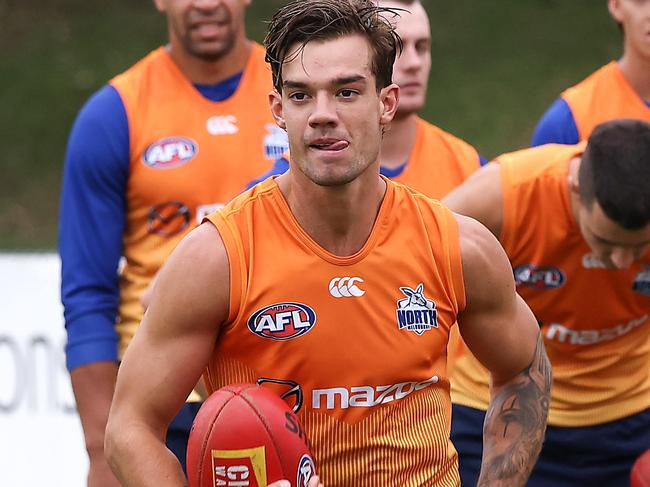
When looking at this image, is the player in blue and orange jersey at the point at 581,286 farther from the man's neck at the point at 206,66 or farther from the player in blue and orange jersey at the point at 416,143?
the man's neck at the point at 206,66

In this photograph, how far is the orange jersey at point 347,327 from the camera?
12.1 feet

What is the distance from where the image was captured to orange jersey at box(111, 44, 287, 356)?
542cm

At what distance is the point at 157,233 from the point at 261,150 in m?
0.53

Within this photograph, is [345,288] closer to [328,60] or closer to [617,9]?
[328,60]

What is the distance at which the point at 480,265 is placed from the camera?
151 inches

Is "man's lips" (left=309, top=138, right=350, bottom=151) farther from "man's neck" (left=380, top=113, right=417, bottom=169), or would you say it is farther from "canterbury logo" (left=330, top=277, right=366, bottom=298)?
"man's neck" (left=380, top=113, right=417, bottom=169)

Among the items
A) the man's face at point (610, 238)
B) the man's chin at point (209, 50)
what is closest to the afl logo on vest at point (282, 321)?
the man's face at point (610, 238)

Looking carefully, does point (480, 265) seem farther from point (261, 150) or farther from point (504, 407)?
point (261, 150)

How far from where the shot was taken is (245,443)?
343 centimetres

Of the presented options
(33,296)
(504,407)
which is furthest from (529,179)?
(33,296)

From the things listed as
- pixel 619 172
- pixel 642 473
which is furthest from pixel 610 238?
pixel 642 473

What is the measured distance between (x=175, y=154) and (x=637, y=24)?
2.04 m

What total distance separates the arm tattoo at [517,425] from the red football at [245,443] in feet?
2.86

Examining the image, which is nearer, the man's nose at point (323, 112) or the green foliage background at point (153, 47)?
the man's nose at point (323, 112)
